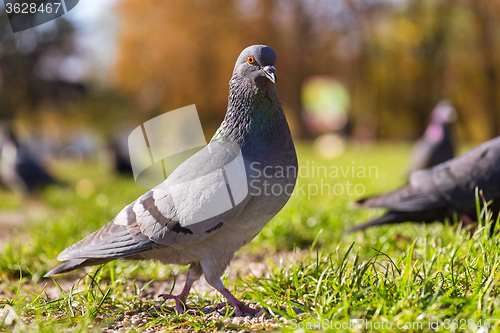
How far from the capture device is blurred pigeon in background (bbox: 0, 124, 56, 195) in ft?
23.7

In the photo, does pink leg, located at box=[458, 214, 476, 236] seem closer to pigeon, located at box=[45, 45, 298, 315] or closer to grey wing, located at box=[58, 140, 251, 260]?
pigeon, located at box=[45, 45, 298, 315]

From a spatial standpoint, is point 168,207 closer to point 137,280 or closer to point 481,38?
point 137,280

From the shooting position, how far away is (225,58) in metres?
15.1

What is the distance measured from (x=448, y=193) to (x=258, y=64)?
1975 mm

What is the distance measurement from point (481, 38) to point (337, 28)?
22.1ft

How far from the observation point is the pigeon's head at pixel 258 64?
1949mm

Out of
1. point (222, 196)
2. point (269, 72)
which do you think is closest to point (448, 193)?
point (269, 72)

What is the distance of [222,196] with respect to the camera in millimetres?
1833

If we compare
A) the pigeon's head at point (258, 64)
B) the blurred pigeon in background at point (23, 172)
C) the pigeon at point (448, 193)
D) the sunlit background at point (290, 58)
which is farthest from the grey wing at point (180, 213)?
the sunlit background at point (290, 58)

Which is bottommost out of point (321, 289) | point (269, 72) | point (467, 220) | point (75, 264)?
point (467, 220)

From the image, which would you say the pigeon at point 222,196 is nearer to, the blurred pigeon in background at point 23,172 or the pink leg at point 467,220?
the pink leg at point 467,220

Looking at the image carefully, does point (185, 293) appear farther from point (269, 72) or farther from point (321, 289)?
point (269, 72)

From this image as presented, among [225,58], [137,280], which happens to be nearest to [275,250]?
[137,280]

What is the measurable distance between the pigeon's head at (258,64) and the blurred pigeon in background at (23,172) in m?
6.71
